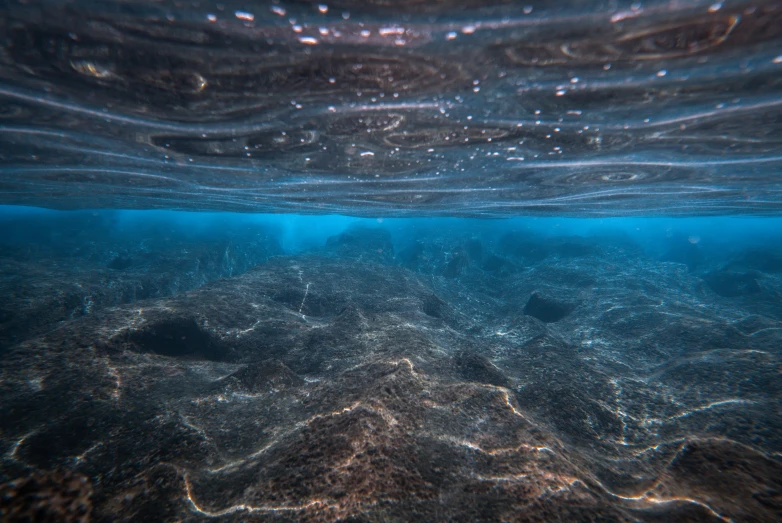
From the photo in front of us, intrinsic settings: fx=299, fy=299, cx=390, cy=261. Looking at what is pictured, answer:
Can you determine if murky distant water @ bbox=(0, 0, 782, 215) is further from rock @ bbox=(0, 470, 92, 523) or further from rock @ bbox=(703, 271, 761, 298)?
rock @ bbox=(703, 271, 761, 298)

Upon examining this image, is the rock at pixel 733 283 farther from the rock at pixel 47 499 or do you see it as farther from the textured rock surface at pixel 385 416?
the rock at pixel 47 499

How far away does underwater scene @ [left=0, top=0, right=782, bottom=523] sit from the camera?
3.25m

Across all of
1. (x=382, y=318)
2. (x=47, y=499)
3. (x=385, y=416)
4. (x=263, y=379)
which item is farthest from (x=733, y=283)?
(x=47, y=499)

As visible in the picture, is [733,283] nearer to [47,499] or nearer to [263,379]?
[263,379]

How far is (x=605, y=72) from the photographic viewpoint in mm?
5594

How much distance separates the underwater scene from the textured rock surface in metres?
0.04

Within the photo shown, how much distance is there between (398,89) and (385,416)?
6175 mm

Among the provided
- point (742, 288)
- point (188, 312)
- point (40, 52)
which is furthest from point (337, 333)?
point (742, 288)

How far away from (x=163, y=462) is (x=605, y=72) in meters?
9.40

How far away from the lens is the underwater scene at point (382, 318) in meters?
3.25

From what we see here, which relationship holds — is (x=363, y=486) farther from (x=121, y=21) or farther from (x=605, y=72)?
(x=605, y=72)

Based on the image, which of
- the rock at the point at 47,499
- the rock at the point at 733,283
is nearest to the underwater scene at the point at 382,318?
the rock at the point at 47,499

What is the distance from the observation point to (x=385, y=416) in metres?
4.01

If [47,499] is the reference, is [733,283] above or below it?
below
